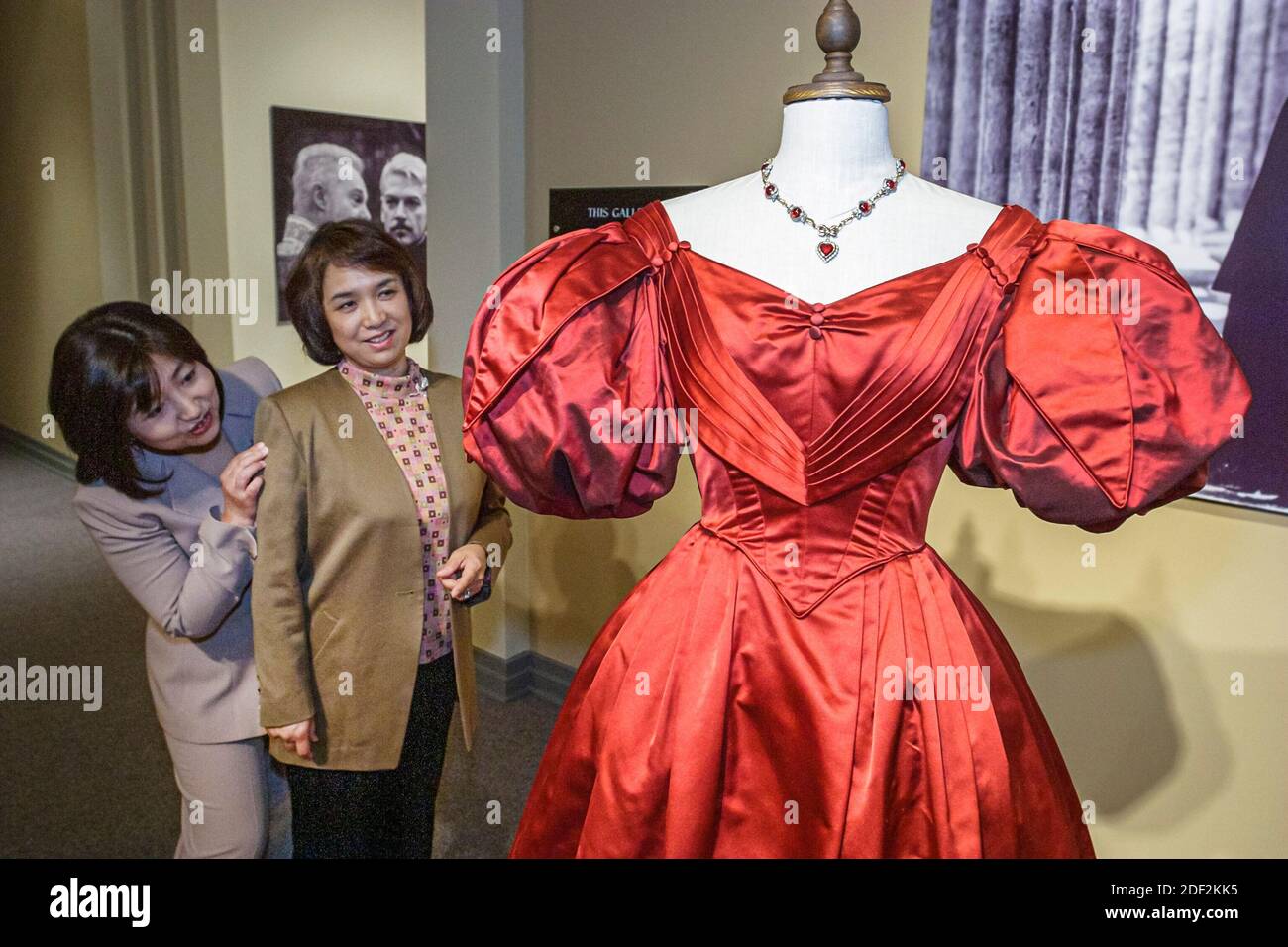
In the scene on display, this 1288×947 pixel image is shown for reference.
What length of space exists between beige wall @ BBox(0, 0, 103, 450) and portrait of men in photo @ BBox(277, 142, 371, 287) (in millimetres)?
268

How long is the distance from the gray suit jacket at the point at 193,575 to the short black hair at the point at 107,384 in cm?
2

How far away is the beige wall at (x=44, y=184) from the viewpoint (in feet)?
4.89

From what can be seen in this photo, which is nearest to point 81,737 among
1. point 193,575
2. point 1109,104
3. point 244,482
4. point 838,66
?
point 193,575

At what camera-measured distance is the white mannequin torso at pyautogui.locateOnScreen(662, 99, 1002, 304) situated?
3.18 ft

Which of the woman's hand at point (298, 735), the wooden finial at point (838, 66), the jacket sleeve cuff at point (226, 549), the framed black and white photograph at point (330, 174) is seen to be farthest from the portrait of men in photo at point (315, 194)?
the wooden finial at point (838, 66)

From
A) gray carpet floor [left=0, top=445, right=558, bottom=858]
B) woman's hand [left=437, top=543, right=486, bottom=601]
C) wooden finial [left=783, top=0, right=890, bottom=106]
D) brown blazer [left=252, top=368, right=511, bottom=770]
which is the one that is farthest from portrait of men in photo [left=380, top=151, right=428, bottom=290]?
wooden finial [left=783, top=0, right=890, bottom=106]

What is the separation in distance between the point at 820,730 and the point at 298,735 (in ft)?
2.79

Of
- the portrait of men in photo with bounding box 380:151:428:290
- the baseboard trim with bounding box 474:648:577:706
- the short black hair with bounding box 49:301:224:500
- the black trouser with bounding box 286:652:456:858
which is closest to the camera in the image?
the short black hair with bounding box 49:301:224:500

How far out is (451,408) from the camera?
4.91ft

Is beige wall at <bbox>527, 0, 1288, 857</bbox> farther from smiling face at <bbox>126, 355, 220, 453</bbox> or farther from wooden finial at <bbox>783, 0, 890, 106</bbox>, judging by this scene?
smiling face at <bbox>126, 355, 220, 453</bbox>

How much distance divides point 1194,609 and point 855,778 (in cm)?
96

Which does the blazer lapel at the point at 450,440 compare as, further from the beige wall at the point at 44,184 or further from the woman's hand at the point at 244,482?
the beige wall at the point at 44,184

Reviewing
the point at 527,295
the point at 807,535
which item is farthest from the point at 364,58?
the point at 807,535
